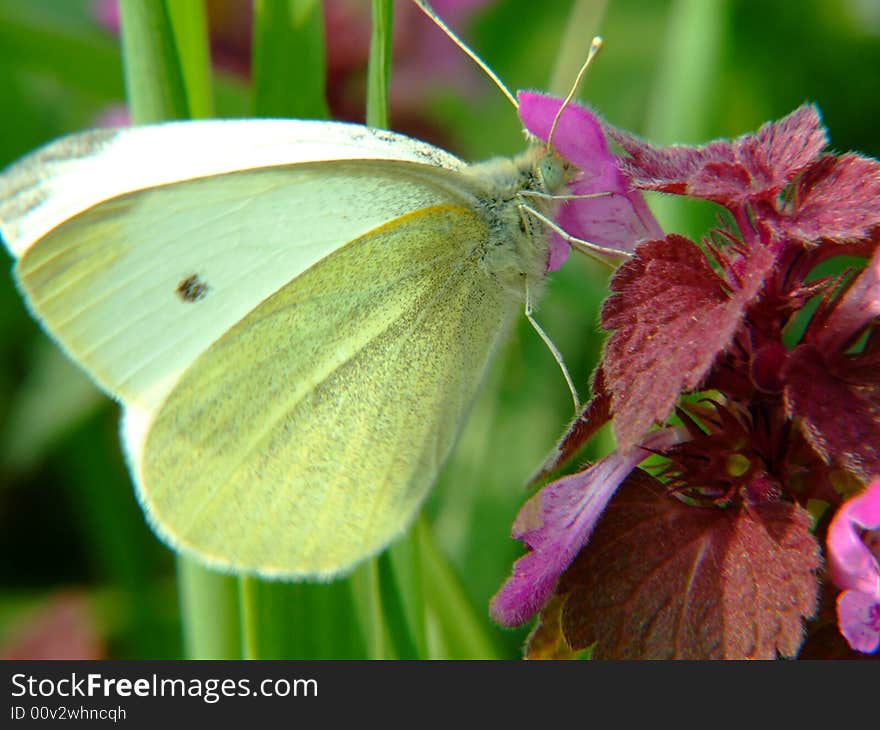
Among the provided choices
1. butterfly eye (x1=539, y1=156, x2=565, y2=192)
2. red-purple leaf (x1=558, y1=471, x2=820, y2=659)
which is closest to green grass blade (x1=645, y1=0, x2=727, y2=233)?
butterfly eye (x1=539, y1=156, x2=565, y2=192)

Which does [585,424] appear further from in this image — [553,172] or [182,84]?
[182,84]

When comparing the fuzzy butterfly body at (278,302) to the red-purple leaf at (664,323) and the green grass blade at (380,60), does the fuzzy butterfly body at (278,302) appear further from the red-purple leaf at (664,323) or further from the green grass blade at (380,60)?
the red-purple leaf at (664,323)

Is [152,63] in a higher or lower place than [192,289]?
higher

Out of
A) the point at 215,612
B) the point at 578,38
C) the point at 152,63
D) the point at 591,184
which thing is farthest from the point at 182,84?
the point at 578,38

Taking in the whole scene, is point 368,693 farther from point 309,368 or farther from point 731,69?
point 731,69

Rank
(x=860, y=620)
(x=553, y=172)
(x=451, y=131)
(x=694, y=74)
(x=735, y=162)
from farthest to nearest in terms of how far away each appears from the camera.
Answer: (x=451, y=131)
(x=694, y=74)
(x=553, y=172)
(x=735, y=162)
(x=860, y=620)

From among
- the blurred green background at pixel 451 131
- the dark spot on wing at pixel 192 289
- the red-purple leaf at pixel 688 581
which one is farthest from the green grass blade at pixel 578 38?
the red-purple leaf at pixel 688 581

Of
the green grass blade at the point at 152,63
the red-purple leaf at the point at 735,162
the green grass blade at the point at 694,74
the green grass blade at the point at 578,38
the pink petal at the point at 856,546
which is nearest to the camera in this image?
the pink petal at the point at 856,546

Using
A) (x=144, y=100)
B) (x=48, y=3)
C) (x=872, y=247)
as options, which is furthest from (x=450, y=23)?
(x=872, y=247)
